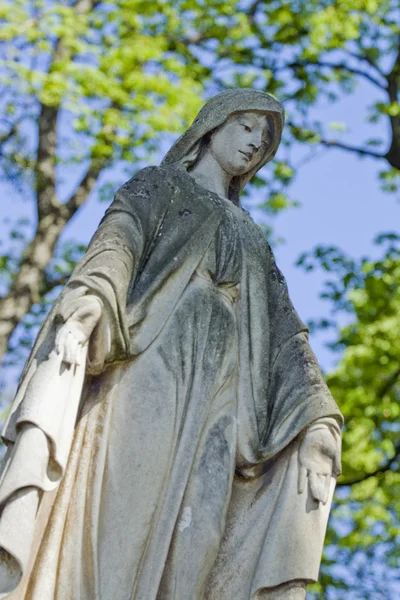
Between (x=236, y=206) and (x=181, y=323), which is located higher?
(x=236, y=206)

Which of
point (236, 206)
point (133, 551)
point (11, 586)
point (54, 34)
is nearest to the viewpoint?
point (11, 586)

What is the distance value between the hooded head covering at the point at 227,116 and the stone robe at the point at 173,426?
0.41 meters

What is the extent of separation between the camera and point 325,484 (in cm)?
640

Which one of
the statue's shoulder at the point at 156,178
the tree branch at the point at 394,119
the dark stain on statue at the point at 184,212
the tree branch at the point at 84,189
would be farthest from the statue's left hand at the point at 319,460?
the tree branch at the point at 84,189

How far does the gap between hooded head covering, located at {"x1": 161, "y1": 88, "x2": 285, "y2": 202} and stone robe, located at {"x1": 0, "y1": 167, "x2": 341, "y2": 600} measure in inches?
16.2

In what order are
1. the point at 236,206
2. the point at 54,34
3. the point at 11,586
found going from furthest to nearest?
1. the point at 54,34
2. the point at 236,206
3. the point at 11,586

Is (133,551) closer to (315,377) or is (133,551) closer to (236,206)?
(315,377)

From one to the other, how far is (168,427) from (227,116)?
6.29 ft

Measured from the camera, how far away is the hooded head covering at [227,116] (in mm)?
7340

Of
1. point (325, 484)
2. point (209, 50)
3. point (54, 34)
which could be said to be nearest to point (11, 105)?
point (54, 34)

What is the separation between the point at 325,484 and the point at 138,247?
1.45 metres

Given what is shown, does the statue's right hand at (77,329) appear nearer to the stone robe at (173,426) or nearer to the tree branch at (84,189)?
the stone robe at (173,426)

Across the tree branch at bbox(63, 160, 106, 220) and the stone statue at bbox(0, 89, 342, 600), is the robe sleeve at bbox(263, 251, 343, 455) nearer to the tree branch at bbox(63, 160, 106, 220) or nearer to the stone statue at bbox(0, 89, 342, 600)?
the stone statue at bbox(0, 89, 342, 600)

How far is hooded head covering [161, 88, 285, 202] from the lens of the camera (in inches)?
289
